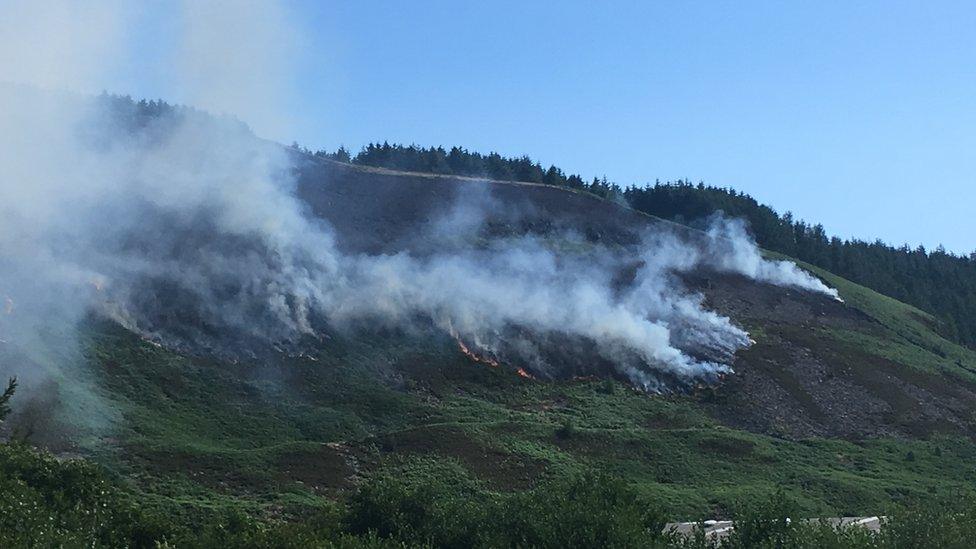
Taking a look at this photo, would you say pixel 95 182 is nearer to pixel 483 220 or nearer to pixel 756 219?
pixel 483 220

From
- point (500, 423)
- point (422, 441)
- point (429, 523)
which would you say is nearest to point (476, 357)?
point (500, 423)

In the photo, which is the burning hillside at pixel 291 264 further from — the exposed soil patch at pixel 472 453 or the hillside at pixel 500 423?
the exposed soil patch at pixel 472 453

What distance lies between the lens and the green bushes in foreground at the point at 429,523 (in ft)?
81.1

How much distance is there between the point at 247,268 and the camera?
72.5m

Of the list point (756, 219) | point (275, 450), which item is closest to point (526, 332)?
point (275, 450)

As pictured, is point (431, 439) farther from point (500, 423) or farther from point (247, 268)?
point (247, 268)

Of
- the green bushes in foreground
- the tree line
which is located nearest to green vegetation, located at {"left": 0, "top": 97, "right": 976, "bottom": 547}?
the green bushes in foreground

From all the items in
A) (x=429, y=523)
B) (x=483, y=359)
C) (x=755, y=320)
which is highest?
(x=755, y=320)

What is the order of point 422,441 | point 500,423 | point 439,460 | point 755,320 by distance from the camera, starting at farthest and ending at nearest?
point 755,320 → point 500,423 → point 422,441 → point 439,460

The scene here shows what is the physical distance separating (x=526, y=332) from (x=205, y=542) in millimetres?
54579

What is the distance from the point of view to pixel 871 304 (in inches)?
4469

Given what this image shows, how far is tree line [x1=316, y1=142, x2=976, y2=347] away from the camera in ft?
479

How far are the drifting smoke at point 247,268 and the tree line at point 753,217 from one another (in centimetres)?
4657

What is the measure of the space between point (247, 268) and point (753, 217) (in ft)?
365
